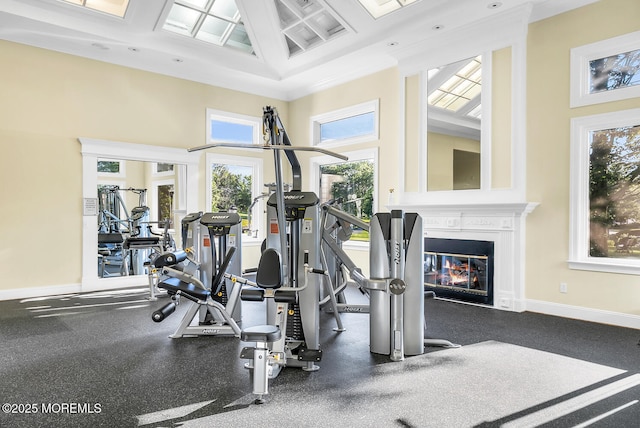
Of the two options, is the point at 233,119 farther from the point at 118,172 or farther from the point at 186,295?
the point at 186,295

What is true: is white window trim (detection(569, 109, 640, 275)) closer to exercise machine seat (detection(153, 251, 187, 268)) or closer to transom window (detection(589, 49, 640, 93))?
transom window (detection(589, 49, 640, 93))

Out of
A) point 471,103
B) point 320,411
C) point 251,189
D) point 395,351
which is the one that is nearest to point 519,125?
point 471,103

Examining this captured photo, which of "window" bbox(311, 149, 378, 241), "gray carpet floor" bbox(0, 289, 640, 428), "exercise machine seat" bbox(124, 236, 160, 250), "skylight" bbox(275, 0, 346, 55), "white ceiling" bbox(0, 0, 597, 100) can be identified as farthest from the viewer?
"window" bbox(311, 149, 378, 241)

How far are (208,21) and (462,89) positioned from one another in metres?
3.95

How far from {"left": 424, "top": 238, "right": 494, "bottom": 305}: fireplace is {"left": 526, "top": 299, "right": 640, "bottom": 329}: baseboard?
0.54 metres

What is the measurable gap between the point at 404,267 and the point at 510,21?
143 inches

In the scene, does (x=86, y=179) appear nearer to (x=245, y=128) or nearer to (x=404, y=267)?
(x=245, y=128)

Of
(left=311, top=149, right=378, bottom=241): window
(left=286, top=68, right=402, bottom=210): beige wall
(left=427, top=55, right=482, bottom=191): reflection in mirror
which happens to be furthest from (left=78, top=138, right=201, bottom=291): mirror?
(left=427, top=55, right=482, bottom=191): reflection in mirror

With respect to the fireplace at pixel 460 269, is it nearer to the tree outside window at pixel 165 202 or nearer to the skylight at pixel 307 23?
the skylight at pixel 307 23

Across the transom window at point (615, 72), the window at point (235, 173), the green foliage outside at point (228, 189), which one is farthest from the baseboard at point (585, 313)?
the green foliage outside at point (228, 189)

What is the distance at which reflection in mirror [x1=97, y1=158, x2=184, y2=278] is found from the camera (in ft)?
20.6

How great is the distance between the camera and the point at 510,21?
197 inches

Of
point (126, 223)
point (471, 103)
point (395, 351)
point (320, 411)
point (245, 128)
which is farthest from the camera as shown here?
point (245, 128)

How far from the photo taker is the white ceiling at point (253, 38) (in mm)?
5133
